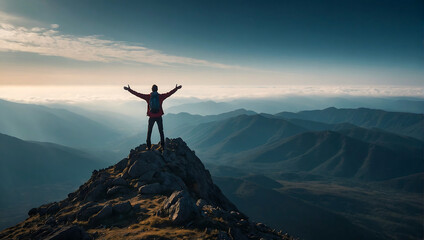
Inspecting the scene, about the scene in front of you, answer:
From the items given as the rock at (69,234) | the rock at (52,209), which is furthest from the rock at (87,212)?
the rock at (52,209)

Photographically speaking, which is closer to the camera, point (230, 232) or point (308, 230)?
point (230, 232)

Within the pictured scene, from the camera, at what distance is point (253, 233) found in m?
17.2

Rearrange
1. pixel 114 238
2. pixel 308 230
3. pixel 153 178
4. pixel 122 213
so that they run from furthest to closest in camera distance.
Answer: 1. pixel 308 230
2. pixel 153 178
3. pixel 122 213
4. pixel 114 238

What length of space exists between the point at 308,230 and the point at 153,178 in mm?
209466

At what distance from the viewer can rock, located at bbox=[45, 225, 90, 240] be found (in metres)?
13.5

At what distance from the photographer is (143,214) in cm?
1758

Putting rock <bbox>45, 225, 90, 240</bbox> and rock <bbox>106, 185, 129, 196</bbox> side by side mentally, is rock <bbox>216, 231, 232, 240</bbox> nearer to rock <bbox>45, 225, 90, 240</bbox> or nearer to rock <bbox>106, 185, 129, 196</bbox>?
rock <bbox>45, 225, 90, 240</bbox>

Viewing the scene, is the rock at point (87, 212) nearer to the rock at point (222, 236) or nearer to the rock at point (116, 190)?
the rock at point (116, 190)

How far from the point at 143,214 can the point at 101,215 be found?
3581 millimetres

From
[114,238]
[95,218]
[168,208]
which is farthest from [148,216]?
[95,218]

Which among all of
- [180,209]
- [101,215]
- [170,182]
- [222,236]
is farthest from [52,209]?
[222,236]

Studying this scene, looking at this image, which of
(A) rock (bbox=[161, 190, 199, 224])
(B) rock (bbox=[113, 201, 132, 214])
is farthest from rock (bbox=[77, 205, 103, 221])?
(A) rock (bbox=[161, 190, 199, 224])

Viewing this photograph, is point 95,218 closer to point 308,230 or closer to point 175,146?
point 175,146

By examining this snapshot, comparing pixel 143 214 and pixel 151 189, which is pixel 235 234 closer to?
pixel 143 214
